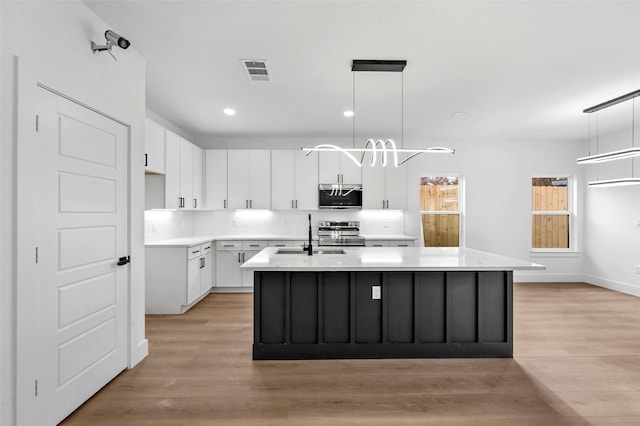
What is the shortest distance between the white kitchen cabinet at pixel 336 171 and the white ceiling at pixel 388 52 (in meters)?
1.19

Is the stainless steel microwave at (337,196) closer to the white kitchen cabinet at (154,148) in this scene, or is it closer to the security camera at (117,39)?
the white kitchen cabinet at (154,148)

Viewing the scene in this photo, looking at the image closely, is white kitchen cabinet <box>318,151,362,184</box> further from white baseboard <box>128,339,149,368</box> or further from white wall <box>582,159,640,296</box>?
white wall <box>582,159,640,296</box>

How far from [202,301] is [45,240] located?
3224 mm

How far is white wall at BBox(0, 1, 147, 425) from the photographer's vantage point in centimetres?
167

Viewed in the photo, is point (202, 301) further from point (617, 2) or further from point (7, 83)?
point (617, 2)

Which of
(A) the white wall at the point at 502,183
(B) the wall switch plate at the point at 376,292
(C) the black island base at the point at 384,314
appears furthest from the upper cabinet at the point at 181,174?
(A) the white wall at the point at 502,183

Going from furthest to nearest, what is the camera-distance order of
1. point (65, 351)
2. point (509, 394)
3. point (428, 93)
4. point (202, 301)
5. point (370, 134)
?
point (370, 134)
point (202, 301)
point (428, 93)
point (509, 394)
point (65, 351)

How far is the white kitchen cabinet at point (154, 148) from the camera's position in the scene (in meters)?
3.73

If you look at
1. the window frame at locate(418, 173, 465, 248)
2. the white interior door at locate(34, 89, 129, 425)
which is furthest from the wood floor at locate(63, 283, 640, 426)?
the window frame at locate(418, 173, 465, 248)

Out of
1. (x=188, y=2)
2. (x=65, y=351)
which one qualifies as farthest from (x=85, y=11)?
(x=65, y=351)

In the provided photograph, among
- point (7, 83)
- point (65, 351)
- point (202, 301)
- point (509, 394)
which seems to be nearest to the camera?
point (7, 83)

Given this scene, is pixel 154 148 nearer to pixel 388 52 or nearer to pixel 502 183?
pixel 388 52

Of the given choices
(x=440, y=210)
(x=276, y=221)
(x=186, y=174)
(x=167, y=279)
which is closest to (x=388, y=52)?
(x=186, y=174)

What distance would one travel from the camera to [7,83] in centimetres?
167
